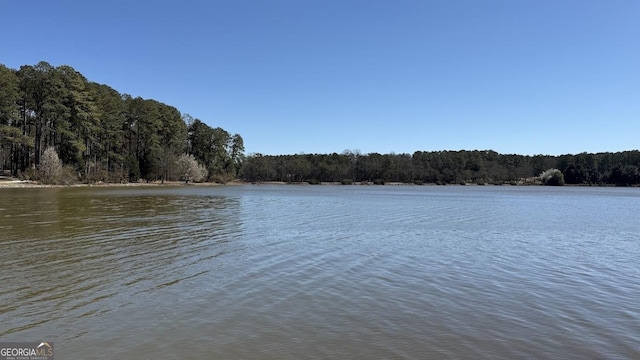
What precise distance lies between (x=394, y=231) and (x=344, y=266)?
9.14 metres

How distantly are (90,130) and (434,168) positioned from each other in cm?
13175

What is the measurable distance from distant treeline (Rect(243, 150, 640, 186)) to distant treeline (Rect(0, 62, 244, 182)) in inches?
1664

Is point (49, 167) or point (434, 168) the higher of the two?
point (434, 168)

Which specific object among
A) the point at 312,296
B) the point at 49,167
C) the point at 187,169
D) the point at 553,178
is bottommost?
the point at 312,296

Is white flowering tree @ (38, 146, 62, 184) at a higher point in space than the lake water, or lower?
higher

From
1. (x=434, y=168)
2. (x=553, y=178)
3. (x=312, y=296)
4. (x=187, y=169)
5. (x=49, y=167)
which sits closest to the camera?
(x=312, y=296)

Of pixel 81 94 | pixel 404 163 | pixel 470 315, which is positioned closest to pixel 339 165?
pixel 404 163

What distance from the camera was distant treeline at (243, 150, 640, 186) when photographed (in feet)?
511
